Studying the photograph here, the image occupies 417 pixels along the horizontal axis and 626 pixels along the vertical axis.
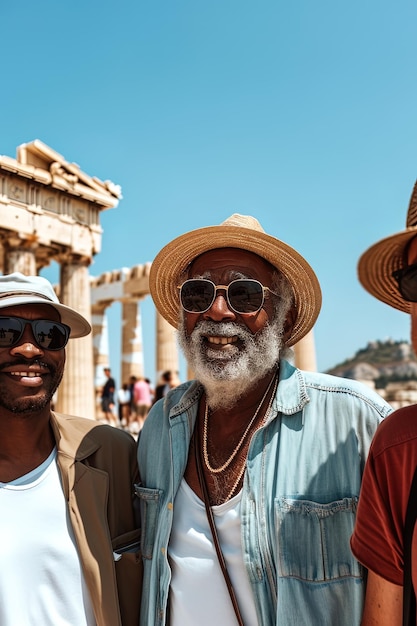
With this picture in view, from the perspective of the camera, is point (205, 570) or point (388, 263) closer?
point (388, 263)

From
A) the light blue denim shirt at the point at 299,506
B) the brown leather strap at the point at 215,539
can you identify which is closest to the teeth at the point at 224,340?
A: the light blue denim shirt at the point at 299,506

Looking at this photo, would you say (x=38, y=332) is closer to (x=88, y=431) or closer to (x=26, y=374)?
(x=26, y=374)

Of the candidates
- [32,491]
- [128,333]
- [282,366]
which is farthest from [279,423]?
[128,333]

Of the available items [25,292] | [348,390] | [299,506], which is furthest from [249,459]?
[25,292]

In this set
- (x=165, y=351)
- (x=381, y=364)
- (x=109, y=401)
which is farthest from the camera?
(x=381, y=364)

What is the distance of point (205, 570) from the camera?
105 inches

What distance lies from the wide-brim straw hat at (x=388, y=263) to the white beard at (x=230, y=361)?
789 mm

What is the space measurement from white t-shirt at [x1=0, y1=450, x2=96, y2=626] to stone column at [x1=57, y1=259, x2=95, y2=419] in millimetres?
16924

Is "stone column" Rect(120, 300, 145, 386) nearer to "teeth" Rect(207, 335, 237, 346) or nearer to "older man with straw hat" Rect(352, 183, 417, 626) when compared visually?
"teeth" Rect(207, 335, 237, 346)

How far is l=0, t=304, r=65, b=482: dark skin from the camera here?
308 cm

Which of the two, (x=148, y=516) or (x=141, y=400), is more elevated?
(x=141, y=400)

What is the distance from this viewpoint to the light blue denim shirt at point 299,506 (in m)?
2.54

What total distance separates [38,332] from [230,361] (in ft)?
3.32

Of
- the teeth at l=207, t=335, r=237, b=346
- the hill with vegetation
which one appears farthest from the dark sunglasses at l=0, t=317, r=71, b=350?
the hill with vegetation
